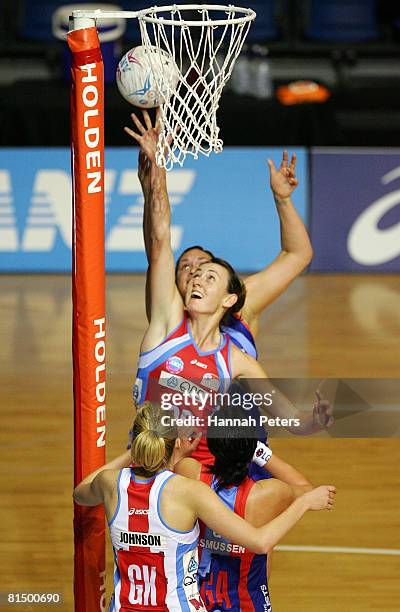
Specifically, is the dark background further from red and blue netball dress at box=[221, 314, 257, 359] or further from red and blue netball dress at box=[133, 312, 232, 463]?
red and blue netball dress at box=[133, 312, 232, 463]

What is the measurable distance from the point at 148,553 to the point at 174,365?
1.37 meters

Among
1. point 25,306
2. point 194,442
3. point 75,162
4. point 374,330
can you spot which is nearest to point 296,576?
point 194,442

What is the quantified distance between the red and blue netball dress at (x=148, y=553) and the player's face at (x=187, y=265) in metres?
1.62

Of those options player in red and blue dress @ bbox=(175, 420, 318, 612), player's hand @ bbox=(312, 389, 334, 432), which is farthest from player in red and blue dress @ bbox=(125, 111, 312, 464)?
player in red and blue dress @ bbox=(175, 420, 318, 612)

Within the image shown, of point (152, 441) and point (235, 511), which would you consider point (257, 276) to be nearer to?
point (235, 511)

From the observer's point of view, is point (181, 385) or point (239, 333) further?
point (239, 333)

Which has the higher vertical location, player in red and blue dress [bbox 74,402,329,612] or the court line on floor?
player in red and blue dress [bbox 74,402,329,612]

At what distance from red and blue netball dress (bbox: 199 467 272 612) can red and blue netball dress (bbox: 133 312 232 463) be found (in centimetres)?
76

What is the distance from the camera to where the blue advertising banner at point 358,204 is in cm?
1231

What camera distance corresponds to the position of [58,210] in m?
12.3

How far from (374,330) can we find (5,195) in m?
4.36

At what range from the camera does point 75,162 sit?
5.12 m

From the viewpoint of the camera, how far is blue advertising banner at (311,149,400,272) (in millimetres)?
12312

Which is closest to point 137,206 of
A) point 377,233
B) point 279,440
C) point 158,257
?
point 377,233
